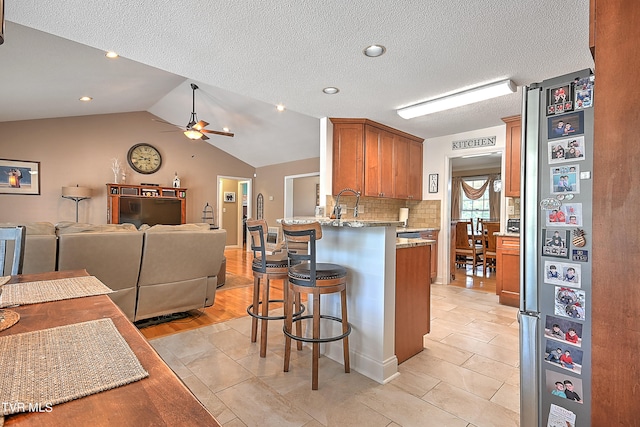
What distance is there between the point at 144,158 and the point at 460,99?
22.3 ft

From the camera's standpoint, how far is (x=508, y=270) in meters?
3.79

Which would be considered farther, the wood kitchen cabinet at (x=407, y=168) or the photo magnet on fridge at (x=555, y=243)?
the wood kitchen cabinet at (x=407, y=168)

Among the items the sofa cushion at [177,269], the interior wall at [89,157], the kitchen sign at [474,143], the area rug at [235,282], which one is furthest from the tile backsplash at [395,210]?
the interior wall at [89,157]

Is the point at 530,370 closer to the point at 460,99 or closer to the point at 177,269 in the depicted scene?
the point at 460,99

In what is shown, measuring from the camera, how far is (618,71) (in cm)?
90

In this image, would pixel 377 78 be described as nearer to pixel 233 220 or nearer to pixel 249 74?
pixel 249 74

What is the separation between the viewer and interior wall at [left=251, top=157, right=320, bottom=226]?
7598mm

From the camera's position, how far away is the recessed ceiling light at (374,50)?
7.54 feet

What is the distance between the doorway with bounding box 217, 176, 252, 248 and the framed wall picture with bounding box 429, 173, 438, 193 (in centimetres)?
537

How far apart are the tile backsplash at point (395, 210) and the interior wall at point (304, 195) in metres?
3.57

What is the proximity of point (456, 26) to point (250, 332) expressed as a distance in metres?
2.88

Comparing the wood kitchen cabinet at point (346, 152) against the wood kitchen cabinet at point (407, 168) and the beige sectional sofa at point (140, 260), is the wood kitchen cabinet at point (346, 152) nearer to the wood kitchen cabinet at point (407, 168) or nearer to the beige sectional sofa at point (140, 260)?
the wood kitchen cabinet at point (407, 168)

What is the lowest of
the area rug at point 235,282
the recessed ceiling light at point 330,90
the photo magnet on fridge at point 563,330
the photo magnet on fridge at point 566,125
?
the area rug at point 235,282

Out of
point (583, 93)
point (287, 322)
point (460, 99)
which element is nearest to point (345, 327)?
point (287, 322)
